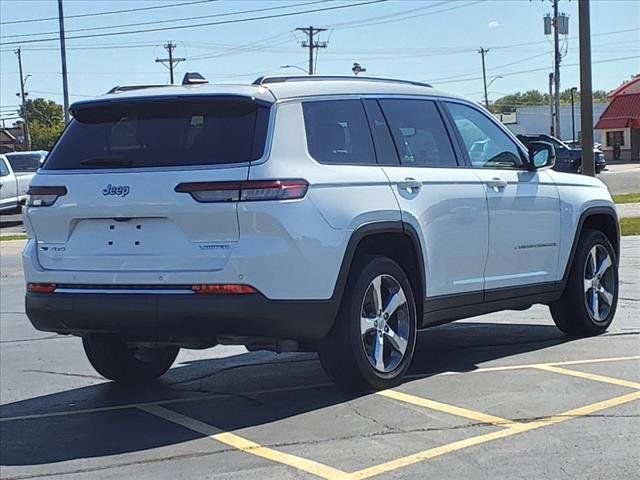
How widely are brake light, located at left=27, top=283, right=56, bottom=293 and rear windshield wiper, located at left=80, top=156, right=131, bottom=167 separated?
747 millimetres

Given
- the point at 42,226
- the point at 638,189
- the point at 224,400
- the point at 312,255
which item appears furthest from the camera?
the point at 638,189

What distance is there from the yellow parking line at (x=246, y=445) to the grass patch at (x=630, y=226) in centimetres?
1358

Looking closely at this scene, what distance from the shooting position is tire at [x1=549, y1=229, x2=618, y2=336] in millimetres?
7973

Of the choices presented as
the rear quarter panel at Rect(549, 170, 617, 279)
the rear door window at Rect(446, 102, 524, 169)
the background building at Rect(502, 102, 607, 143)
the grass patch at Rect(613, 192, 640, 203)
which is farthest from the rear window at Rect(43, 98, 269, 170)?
the background building at Rect(502, 102, 607, 143)

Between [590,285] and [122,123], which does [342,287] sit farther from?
[590,285]

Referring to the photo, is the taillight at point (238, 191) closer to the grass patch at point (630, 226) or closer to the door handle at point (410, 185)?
the door handle at point (410, 185)

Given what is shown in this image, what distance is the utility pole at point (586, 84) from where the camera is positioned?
69.3ft

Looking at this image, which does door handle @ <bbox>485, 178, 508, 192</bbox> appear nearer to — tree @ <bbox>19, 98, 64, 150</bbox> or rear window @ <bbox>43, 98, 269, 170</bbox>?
rear window @ <bbox>43, 98, 269, 170</bbox>

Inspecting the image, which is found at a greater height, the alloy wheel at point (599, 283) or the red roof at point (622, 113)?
the red roof at point (622, 113)

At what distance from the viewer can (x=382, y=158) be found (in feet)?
21.1

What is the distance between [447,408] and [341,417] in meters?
0.63

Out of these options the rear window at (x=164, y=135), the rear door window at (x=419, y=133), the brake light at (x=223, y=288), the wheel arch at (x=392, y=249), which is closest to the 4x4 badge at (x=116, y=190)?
the rear window at (x=164, y=135)

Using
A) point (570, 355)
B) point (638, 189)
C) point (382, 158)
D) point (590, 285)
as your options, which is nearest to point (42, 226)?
point (382, 158)

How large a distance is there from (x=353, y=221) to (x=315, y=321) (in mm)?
653
